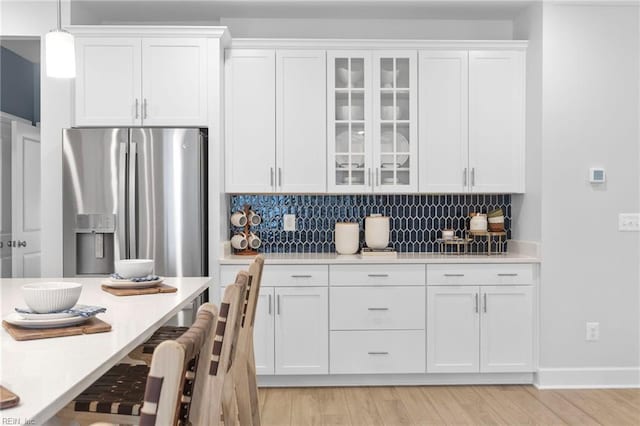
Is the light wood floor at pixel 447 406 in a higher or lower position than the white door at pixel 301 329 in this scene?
lower

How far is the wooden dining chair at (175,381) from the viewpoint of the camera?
0.85 m

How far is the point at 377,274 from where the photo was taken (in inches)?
152

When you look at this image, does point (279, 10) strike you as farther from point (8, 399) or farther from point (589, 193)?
point (8, 399)

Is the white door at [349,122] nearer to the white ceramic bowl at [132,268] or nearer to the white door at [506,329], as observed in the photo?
the white door at [506,329]

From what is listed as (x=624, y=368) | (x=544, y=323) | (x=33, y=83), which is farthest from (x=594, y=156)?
(x=33, y=83)

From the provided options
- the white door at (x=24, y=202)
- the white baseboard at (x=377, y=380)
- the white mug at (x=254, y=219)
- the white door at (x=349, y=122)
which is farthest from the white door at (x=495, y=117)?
the white door at (x=24, y=202)

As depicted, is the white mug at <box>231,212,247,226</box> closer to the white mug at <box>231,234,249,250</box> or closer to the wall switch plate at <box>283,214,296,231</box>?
the white mug at <box>231,234,249,250</box>

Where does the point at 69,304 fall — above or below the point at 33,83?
below

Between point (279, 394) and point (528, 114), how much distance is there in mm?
2658

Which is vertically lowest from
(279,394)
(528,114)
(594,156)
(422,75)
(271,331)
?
(279,394)

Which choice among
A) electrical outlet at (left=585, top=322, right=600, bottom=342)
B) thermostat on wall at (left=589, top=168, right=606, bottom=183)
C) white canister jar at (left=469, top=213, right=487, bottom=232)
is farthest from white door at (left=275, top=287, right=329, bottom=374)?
thermostat on wall at (left=589, top=168, right=606, bottom=183)

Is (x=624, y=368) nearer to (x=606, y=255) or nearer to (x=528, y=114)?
(x=606, y=255)

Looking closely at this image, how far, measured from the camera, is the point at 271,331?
3828 mm

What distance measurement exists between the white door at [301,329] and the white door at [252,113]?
0.81 meters
